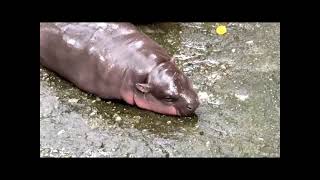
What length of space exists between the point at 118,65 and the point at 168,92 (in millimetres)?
785

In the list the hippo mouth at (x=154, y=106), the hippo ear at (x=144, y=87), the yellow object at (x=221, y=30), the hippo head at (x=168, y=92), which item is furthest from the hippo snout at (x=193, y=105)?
the yellow object at (x=221, y=30)

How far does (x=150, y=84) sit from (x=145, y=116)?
15.8 inches

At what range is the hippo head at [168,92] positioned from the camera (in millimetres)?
6328

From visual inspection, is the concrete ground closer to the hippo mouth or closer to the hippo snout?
the hippo mouth

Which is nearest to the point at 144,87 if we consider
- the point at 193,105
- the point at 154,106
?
the point at 154,106

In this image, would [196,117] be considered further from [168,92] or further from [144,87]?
[144,87]

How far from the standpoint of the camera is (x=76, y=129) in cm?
649

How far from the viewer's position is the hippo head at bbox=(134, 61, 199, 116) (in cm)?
633

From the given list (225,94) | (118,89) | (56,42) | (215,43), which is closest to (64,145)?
(118,89)

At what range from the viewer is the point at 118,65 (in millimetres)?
6727

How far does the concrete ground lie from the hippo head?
15 cm

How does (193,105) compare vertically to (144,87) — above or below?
below

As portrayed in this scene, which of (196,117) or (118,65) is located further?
(118,65)

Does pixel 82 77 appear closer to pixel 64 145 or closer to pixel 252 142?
pixel 64 145
